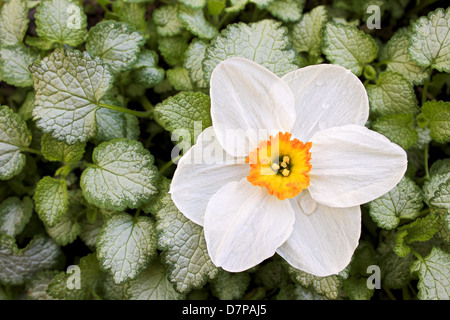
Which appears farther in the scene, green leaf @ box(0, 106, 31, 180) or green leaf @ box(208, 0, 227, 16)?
green leaf @ box(208, 0, 227, 16)

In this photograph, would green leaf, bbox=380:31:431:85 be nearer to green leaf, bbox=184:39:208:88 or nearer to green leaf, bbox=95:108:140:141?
green leaf, bbox=184:39:208:88

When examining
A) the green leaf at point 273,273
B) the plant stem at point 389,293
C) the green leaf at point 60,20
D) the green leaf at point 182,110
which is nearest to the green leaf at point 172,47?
the green leaf at point 60,20

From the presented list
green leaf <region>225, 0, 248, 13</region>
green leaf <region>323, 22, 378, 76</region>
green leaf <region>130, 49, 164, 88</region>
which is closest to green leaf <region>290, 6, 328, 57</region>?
green leaf <region>323, 22, 378, 76</region>

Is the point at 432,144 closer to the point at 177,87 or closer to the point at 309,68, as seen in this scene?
the point at 309,68

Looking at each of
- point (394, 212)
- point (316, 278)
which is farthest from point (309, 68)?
point (316, 278)

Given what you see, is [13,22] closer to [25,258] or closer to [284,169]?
[25,258]
